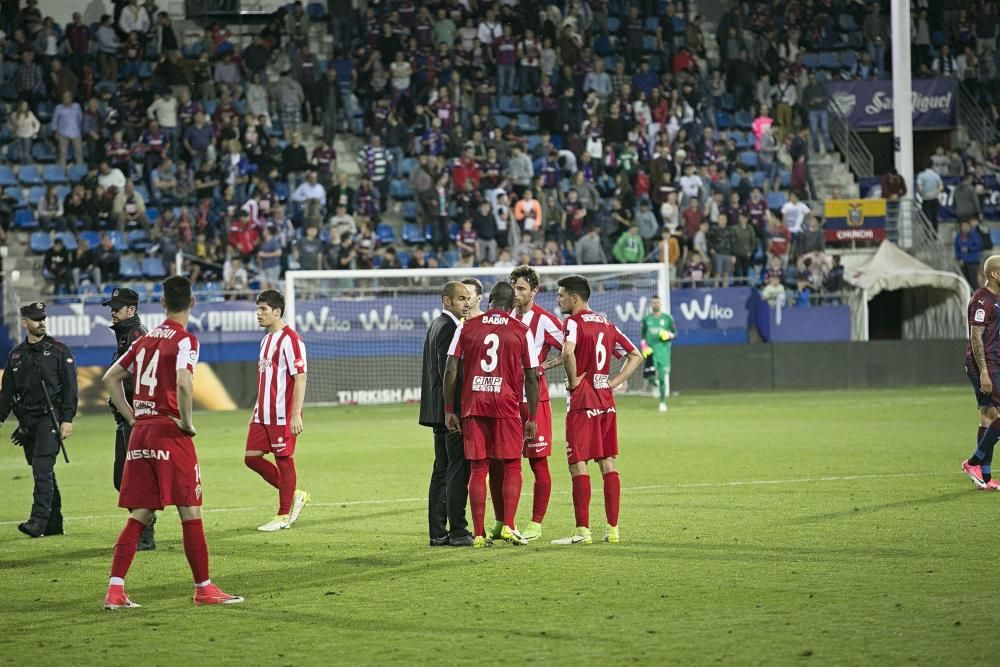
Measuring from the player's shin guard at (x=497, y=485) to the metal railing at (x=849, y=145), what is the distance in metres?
28.7

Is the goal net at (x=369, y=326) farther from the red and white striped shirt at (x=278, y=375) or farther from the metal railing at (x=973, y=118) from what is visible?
the red and white striped shirt at (x=278, y=375)

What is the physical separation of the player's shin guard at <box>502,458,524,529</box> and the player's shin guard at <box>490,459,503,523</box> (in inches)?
6.4

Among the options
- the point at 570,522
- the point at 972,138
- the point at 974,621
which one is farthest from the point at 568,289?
the point at 972,138

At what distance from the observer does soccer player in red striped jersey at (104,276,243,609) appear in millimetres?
8578

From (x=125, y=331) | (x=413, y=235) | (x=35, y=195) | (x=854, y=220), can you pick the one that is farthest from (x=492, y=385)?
(x=854, y=220)

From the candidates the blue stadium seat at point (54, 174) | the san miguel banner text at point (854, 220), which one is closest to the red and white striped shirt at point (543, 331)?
the blue stadium seat at point (54, 174)

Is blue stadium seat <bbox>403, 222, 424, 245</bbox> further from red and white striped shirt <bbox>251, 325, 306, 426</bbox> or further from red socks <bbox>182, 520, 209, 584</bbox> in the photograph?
red socks <bbox>182, 520, 209, 584</bbox>

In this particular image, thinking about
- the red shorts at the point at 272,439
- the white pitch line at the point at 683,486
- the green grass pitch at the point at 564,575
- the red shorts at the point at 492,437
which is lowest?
the white pitch line at the point at 683,486

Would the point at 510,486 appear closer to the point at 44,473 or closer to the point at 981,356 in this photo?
the point at 44,473

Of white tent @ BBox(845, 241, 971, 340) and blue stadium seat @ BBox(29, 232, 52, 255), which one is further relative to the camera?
white tent @ BBox(845, 241, 971, 340)

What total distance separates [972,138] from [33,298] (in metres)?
25.2

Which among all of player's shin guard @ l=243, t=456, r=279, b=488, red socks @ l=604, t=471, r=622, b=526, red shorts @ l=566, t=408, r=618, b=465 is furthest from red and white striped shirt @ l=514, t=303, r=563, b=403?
player's shin guard @ l=243, t=456, r=279, b=488

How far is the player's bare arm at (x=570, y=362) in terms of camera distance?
10.9m

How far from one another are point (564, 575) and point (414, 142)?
26.0m
